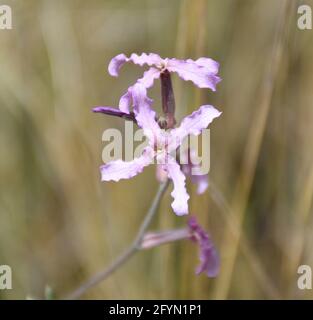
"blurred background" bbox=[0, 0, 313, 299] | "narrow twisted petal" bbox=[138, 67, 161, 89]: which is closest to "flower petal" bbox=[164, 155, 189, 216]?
"narrow twisted petal" bbox=[138, 67, 161, 89]

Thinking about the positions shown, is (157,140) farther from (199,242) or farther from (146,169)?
(146,169)

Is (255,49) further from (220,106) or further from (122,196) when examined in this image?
(122,196)

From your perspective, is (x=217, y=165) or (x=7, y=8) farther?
(x=217, y=165)

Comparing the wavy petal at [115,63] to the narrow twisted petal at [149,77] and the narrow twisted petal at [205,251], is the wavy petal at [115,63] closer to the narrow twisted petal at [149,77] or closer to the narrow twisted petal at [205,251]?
the narrow twisted petal at [149,77]

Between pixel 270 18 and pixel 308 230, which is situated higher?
pixel 270 18

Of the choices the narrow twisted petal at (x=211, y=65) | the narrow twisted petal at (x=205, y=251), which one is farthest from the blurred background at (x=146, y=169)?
the narrow twisted petal at (x=211, y=65)

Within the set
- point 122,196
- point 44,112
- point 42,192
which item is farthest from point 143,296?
point 44,112
